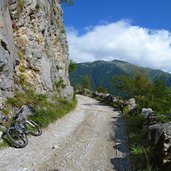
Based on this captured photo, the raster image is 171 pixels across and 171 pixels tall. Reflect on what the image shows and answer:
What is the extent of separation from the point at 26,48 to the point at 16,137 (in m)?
14.6

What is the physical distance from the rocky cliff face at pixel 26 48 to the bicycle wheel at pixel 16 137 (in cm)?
514

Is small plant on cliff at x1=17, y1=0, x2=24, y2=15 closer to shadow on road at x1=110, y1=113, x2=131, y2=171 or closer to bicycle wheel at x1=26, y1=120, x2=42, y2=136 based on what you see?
bicycle wheel at x1=26, y1=120, x2=42, y2=136

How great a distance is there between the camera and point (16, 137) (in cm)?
1708

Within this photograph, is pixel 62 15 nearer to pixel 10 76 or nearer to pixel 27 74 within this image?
pixel 27 74

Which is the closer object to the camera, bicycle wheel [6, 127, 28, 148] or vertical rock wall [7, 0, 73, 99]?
bicycle wheel [6, 127, 28, 148]

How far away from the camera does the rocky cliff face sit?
928 inches

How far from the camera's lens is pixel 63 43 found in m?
47.0

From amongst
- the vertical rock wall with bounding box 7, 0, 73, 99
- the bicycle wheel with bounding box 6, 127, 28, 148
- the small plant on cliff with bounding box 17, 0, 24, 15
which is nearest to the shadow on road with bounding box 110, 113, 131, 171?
the bicycle wheel with bounding box 6, 127, 28, 148

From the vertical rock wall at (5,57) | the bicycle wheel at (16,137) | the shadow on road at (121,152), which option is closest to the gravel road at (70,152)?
the shadow on road at (121,152)

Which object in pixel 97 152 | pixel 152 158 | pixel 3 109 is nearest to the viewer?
pixel 152 158

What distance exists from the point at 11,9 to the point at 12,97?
10.5m

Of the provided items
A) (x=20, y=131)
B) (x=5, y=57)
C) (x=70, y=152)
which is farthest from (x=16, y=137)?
(x=5, y=57)

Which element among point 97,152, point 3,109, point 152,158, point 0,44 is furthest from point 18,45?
point 152,158

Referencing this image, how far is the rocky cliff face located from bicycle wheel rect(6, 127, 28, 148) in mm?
5144
